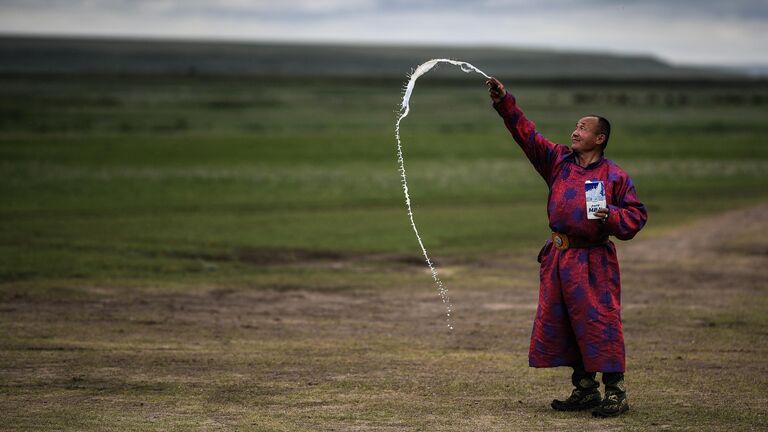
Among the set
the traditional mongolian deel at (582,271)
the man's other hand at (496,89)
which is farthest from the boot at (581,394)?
the man's other hand at (496,89)

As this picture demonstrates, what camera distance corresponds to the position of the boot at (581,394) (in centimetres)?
776

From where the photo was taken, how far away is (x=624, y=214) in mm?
7418

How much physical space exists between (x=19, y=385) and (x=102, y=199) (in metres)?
17.5

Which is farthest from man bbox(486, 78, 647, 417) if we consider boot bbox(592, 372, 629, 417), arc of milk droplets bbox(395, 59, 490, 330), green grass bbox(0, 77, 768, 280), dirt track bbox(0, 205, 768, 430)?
green grass bbox(0, 77, 768, 280)

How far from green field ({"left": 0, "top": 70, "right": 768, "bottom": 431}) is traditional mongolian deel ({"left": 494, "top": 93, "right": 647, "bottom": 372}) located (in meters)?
0.47

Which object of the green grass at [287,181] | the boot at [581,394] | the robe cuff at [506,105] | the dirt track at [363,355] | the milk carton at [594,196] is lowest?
the green grass at [287,181]

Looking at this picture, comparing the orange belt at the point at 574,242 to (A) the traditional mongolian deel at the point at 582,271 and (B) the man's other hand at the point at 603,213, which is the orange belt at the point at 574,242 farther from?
(B) the man's other hand at the point at 603,213

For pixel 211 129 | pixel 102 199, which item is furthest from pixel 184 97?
pixel 102 199

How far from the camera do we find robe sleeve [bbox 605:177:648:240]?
7.37 m

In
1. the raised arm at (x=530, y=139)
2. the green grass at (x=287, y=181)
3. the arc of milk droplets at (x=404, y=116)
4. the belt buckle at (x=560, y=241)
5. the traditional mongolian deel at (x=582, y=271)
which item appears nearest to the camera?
the traditional mongolian deel at (x=582, y=271)

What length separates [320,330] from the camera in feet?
37.0

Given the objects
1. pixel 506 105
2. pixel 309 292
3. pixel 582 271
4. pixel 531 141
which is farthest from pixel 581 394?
pixel 309 292

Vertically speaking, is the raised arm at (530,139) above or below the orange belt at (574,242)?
above

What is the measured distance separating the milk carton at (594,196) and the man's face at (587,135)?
32cm
